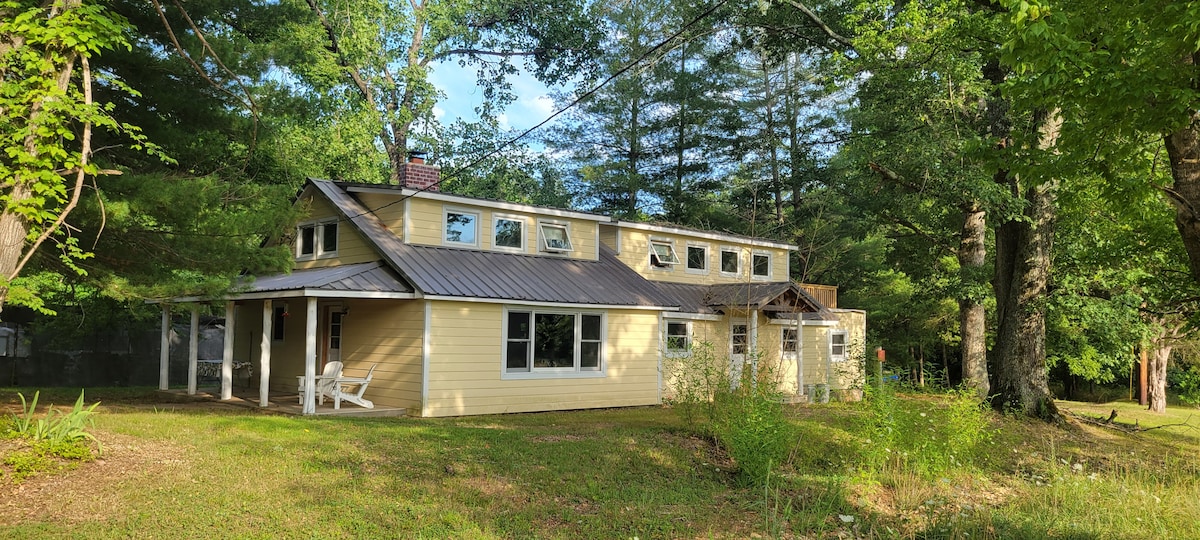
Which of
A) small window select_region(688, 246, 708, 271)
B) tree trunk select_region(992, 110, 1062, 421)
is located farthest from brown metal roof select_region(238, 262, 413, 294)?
tree trunk select_region(992, 110, 1062, 421)

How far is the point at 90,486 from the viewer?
6914 millimetres

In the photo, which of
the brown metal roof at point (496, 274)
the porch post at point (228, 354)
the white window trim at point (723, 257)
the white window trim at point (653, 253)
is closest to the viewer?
the brown metal roof at point (496, 274)

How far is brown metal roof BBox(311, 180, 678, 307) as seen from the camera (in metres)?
14.5

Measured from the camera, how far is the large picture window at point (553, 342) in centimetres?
1541

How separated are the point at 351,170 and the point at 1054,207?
1884 cm

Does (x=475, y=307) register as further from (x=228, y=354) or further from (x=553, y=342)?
(x=228, y=354)

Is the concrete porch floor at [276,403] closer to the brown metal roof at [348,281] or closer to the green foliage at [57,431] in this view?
the brown metal roof at [348,281]

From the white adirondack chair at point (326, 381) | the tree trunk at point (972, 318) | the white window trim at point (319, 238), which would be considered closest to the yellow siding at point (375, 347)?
the white adirondack chair at point (326, 381)

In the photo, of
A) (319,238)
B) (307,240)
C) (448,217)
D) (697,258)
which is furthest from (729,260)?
(307,240)

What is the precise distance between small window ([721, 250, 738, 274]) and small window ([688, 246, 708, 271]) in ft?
2.52

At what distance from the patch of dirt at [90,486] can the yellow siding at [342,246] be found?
25.0 feet

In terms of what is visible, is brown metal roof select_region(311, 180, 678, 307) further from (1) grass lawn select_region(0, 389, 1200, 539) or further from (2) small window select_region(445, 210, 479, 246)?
(1) grass lawn select_region(0, 389, 1200, 539)

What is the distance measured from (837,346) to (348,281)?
15784mm

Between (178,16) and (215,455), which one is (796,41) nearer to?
(178,16)
